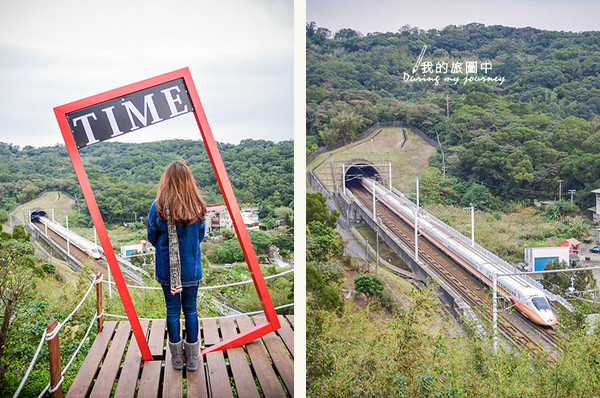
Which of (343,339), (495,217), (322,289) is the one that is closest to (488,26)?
(495,217)

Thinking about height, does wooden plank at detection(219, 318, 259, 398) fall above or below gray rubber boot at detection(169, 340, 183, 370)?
below

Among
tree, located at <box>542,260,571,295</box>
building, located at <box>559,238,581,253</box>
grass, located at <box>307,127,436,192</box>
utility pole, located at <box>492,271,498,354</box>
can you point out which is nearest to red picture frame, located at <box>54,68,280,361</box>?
grass, located at <box>307,127,436,192</box>

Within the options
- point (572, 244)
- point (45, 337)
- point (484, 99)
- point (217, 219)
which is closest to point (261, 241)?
point (217, 219)

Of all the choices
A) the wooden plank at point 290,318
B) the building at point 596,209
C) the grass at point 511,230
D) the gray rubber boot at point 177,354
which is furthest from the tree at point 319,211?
the building at point 596,209

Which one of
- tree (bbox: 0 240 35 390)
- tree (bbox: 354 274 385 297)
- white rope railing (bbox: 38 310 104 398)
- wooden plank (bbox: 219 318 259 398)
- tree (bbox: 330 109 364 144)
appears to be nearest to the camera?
white rope railing (bbox: 38 310 104 398)

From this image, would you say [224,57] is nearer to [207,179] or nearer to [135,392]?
[207,179]

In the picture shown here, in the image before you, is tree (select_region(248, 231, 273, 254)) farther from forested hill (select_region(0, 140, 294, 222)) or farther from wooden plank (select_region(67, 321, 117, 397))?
wooden plank (select_region(67, 321, 117, 397))
